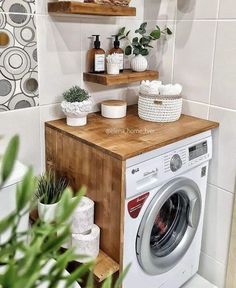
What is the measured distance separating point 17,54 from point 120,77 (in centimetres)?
46

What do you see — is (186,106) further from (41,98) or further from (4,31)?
(4,31)

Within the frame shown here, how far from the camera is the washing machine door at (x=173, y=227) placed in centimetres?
144

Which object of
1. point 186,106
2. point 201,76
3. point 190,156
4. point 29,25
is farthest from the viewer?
point 186,106

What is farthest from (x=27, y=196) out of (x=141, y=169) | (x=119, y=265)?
(x=119, y=265)

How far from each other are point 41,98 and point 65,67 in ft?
0.60

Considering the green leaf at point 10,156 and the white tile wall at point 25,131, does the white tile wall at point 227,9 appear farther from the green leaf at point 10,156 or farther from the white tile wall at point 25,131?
the green leaf at point 10,156

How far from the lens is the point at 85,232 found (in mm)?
1329

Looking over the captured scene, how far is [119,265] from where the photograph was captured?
1.30 m

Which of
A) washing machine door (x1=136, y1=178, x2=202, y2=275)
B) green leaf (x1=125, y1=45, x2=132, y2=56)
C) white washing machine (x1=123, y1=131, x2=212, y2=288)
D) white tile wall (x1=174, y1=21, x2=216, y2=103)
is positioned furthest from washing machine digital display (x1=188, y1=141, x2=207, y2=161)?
green leaf (x1=125, y1=45, x2=132, y2=56)

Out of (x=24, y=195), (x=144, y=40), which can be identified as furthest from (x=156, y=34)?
(x=24, y=195)

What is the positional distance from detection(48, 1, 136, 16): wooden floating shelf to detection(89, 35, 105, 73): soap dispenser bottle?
0.49 ft

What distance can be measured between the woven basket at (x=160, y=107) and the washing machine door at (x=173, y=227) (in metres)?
0.31

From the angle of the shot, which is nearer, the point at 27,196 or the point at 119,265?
the point at 27,196

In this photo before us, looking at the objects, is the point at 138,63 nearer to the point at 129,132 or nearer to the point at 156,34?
the point at 156,34
